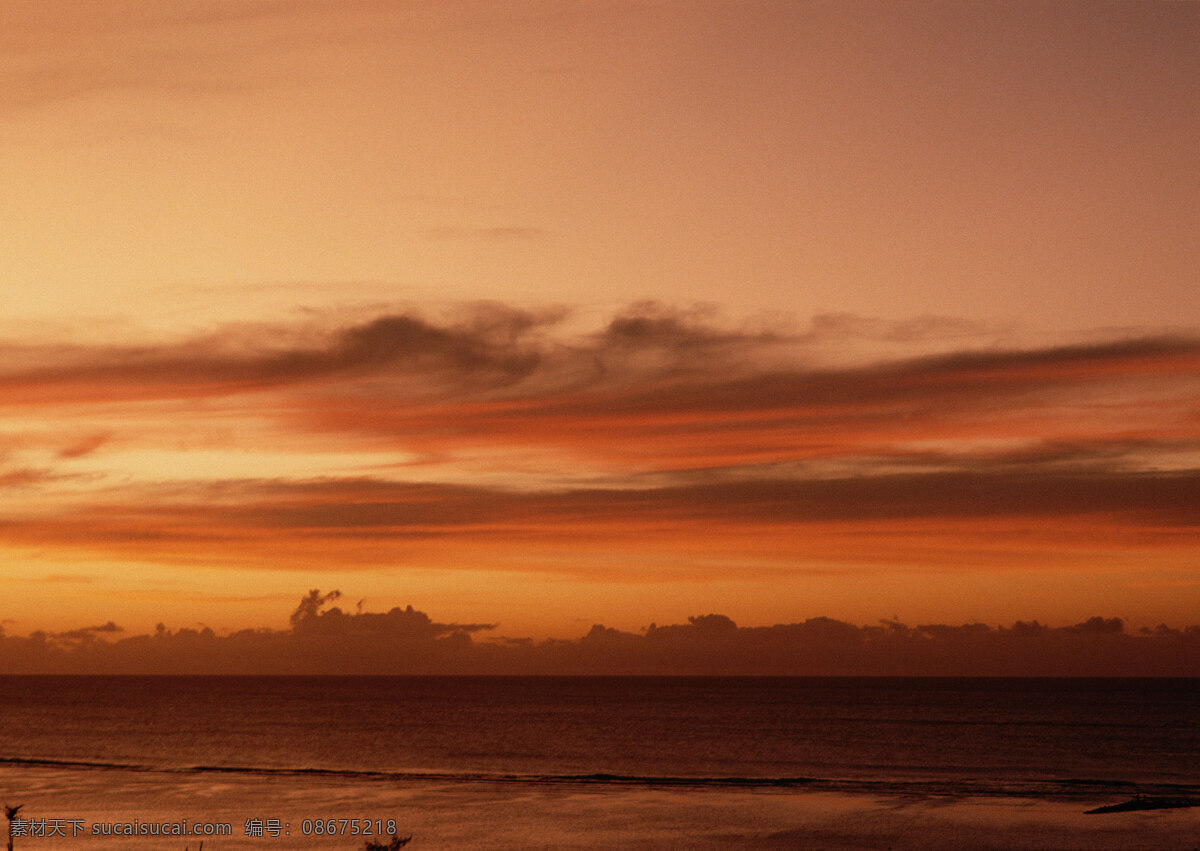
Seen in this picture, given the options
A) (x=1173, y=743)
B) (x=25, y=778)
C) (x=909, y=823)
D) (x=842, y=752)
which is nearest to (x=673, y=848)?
(x=909, y=823)

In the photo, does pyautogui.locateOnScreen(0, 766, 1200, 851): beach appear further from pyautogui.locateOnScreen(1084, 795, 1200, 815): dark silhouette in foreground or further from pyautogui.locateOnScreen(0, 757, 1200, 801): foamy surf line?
pyautogui.locateOnScreen(0, 757, 1200, 801): foamy surf line

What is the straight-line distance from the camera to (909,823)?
6319 centimetres

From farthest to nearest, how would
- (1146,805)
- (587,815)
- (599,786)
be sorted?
(599,786) < (1146,805) < (587,815)

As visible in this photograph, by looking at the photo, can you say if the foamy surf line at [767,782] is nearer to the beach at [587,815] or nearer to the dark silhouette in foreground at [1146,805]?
the dark silhouette in foreground at [1146,805]

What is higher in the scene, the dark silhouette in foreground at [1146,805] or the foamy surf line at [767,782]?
the dark silhouette in foreground at [1146,805]

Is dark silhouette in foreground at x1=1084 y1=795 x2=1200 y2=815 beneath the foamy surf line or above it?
above

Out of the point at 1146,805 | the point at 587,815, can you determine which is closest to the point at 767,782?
the point at 587,815

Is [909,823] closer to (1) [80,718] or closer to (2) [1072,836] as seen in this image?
(2) [1072,836]

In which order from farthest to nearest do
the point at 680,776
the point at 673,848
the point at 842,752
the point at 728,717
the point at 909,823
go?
1. the point at 728,717
2. the point at 842,752
3. the point at 680,776
4. the point at 909,823
5. the point at 673,848

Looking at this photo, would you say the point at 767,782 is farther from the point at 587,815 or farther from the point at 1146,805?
the point at 1146,805

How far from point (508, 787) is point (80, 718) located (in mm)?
148020

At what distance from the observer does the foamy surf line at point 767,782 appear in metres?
80.4

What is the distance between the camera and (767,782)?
289ft

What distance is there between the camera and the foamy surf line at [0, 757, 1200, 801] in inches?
3164
